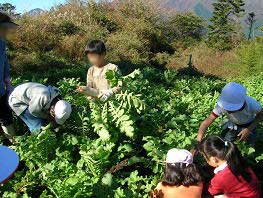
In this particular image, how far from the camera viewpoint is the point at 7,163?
8.80 ft

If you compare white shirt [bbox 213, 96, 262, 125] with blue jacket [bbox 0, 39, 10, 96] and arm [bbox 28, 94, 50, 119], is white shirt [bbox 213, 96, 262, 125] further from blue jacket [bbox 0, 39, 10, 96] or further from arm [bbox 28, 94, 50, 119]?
blue jacket [bbox 0, 39, 10, 96]

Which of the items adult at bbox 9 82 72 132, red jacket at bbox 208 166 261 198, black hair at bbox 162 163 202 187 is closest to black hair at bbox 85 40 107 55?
adult at bbox 9 82 72 132

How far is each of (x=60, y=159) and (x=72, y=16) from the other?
19265 mm

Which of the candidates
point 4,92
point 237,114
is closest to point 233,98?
point 237,114

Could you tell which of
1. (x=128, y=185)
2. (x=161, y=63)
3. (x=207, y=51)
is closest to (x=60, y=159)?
(x=128, y=185)

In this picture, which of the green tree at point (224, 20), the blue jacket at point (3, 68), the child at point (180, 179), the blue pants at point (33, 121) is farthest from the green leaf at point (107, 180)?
the green tree at point (224, 20)

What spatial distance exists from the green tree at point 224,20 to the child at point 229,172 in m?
30.6

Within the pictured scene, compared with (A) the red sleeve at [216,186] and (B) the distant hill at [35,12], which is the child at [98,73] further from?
(B) the distant hill at [35,12]

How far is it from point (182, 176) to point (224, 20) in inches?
1517

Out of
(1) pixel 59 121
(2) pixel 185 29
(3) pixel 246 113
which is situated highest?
(1) pixel 59 121

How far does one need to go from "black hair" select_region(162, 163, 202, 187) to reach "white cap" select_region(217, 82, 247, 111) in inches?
40.7

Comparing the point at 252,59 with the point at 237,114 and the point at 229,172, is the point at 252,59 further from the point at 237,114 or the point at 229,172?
the point at 229,172

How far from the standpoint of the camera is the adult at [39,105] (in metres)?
4.33

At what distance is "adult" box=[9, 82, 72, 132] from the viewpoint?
4328mm
